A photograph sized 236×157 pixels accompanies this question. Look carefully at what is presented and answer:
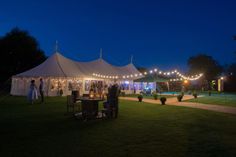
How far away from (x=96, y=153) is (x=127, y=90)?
26.5m

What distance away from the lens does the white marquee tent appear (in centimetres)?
2375

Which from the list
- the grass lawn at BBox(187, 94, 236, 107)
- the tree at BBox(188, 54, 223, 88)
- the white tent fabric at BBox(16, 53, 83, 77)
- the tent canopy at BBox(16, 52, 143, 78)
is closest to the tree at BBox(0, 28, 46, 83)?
the tent canopy at BBox(16, 52, 143, 78)

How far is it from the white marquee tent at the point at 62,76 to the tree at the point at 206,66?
34.9 metres

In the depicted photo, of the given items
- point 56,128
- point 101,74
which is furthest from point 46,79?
point 56,128

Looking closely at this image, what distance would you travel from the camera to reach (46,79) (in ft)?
77.7

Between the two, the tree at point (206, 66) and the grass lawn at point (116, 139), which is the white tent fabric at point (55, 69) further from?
the tree at point (206, 66)

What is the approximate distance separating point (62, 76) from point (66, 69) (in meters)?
1.69

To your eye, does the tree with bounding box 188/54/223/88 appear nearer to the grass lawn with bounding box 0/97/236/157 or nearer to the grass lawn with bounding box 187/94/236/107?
the grass lawn with bounding box 187/94/236/107

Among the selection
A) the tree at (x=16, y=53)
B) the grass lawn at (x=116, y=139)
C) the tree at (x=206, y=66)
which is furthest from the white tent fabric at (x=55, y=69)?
the tree at (x=206, y=66)

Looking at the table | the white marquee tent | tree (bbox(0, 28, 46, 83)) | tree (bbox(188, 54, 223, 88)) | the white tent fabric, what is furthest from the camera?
tree (bbox(188, 54, 223, 88))

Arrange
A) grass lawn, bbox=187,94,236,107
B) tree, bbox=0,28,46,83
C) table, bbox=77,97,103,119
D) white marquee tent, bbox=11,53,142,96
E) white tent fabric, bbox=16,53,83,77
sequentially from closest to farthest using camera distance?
table, bbox=77,97,103,119, grass lawn, bbox=187,94,236,107, white tent fabric, bbox=16,53,83,77, white marquee tent, bbox=11,53,142,96, tree, bbox=0,28,46,83

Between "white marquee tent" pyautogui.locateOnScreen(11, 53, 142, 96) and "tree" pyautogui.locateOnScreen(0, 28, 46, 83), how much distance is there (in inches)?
616

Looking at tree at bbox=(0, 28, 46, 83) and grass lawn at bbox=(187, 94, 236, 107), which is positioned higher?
tree at bbox=(0, 28, 46, 83)

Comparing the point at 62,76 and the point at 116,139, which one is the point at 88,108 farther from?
the point at 62,76
